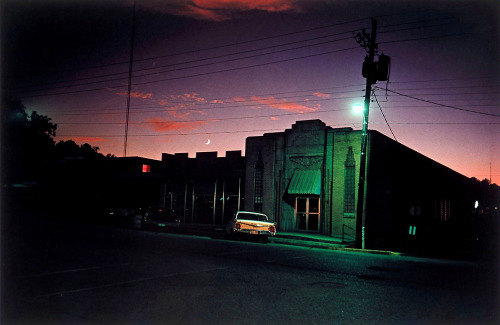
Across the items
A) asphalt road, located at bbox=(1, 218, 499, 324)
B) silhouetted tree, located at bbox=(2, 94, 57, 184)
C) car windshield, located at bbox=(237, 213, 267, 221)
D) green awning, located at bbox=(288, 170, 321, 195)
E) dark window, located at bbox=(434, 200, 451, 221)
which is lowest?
asphalt road, located at bbox=(1, 218, 499, 324)

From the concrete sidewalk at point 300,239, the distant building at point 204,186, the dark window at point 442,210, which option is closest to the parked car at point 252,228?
the concrete sidewalk at point 300,239

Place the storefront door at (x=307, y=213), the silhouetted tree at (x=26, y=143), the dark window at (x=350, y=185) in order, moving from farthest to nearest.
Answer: the silhouetted tree at (x=26, y=143), the storefront door at (x=307, y=213), the dark window at (x=350, y=185)

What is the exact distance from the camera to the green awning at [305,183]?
88.4ft

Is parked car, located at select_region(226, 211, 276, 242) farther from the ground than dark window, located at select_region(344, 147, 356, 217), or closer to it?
closer to it

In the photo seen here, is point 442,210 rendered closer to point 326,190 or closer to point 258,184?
point 326,190

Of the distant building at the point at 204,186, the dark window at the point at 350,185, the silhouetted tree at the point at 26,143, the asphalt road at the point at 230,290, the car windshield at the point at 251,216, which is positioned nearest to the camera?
the asphalt road at the point at 230,290

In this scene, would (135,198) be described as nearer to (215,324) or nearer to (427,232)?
(427,232)

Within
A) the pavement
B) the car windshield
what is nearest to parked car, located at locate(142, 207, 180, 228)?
the pavement

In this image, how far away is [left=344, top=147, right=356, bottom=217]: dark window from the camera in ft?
84.4

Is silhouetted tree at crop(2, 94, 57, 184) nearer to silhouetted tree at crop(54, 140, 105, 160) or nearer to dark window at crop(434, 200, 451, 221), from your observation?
silhouetted tree at crop(54, 140, 105, 160)

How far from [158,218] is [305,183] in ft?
35.2

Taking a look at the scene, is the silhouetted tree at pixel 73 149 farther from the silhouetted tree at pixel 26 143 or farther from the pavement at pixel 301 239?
the pavement at pixel 301 239

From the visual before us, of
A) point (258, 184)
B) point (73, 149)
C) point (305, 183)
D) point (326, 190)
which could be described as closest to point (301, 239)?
point (326, 190)

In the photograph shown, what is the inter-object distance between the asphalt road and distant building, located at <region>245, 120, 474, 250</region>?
12.1 m
